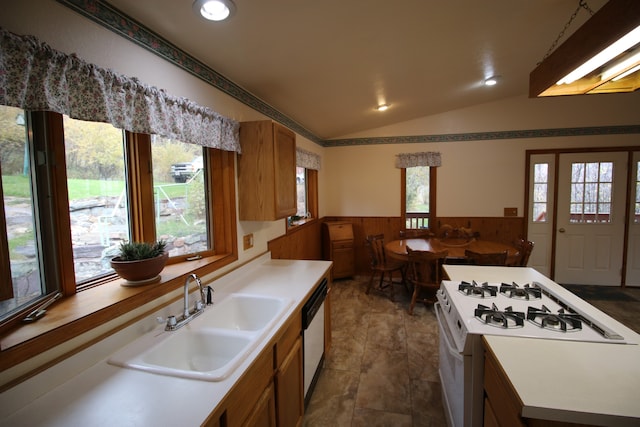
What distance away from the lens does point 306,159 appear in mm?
3736

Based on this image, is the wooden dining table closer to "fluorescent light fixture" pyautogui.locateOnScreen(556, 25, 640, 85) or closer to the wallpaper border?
the wallpaper border

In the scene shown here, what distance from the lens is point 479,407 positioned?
1289 millimetres

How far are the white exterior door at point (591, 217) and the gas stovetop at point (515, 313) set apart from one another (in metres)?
3.24

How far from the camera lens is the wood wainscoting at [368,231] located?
361 centimetres

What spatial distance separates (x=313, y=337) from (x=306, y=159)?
235 centimetres

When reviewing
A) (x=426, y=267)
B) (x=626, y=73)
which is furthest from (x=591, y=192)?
(x=626, y=73)

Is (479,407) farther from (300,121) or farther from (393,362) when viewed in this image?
(300,121)

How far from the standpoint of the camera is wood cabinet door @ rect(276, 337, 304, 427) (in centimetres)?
141

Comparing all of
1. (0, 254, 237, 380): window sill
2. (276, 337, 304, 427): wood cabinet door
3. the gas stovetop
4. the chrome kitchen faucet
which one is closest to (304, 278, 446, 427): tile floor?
(276, 337, 304, 427): wood cabinet door

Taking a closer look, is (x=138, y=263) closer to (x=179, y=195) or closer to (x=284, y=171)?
(x=179, y=195)

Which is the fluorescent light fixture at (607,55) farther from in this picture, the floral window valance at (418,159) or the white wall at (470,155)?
the floral window valance at (418,159)

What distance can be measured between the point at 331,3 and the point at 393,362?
8.58 feet

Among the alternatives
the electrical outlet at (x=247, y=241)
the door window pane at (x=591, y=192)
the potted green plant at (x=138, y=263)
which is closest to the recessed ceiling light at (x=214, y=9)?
the potted green plant at (x=138, y=263)

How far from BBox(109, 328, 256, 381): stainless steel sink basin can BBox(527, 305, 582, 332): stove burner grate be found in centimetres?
129
